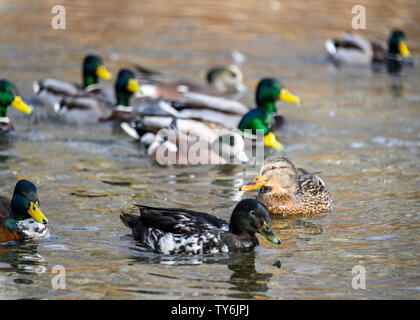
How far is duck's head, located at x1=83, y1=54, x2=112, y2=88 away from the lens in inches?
573

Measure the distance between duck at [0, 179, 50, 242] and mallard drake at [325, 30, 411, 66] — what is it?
11.5 m

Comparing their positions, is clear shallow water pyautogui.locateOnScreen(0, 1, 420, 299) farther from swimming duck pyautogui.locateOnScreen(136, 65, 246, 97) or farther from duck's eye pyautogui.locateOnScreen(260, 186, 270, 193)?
swimming duck pyautogui.locateOnScreen(136, 65, 246, 97)

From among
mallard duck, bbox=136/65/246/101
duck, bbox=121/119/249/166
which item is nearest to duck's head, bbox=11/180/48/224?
duck, bbox=121/119/249/166

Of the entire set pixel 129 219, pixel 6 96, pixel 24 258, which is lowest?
pixel 24 258

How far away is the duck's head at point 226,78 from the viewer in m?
15.8

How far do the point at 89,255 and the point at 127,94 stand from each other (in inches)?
272

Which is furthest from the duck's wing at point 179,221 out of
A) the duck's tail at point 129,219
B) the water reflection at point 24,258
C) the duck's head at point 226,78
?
the duck's head at point 226,78

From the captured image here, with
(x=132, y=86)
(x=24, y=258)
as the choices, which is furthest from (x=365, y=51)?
(x=24, y=258)

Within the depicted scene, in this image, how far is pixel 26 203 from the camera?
7.55m

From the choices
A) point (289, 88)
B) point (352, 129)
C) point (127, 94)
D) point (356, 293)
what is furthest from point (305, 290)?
point (289, 88)

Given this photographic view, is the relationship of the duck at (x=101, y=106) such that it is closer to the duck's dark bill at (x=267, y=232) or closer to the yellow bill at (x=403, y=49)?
the duck's dark bill at (x=267, y=232)

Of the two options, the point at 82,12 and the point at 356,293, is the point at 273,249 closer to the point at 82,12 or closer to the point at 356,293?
the point at 356,293

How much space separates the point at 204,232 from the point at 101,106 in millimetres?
6467

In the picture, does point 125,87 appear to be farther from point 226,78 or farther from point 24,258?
point 24,258
